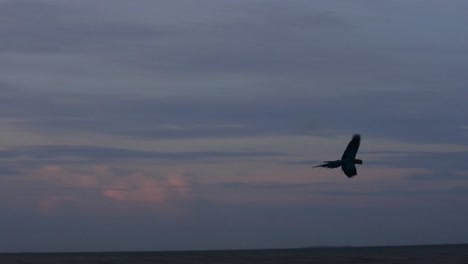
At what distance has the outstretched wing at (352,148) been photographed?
83.7 meters

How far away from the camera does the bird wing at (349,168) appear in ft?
269

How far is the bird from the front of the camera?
269 feet

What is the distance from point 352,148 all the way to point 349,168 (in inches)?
119

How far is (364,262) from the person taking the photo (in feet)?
371

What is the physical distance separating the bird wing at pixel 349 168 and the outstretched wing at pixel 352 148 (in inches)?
30.9

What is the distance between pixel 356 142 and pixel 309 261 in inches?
1380

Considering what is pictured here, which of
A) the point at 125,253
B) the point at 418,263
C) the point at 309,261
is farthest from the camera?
the point at 125,253

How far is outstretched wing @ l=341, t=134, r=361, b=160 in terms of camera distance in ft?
275

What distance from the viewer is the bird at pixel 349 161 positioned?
81.9 meters

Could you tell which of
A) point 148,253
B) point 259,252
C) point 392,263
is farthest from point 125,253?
point 392,263

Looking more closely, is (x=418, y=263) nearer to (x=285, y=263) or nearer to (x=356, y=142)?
(x=285, y=263)

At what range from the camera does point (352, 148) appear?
278 ft

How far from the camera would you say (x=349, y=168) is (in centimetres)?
8212

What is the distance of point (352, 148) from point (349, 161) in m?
2.08
